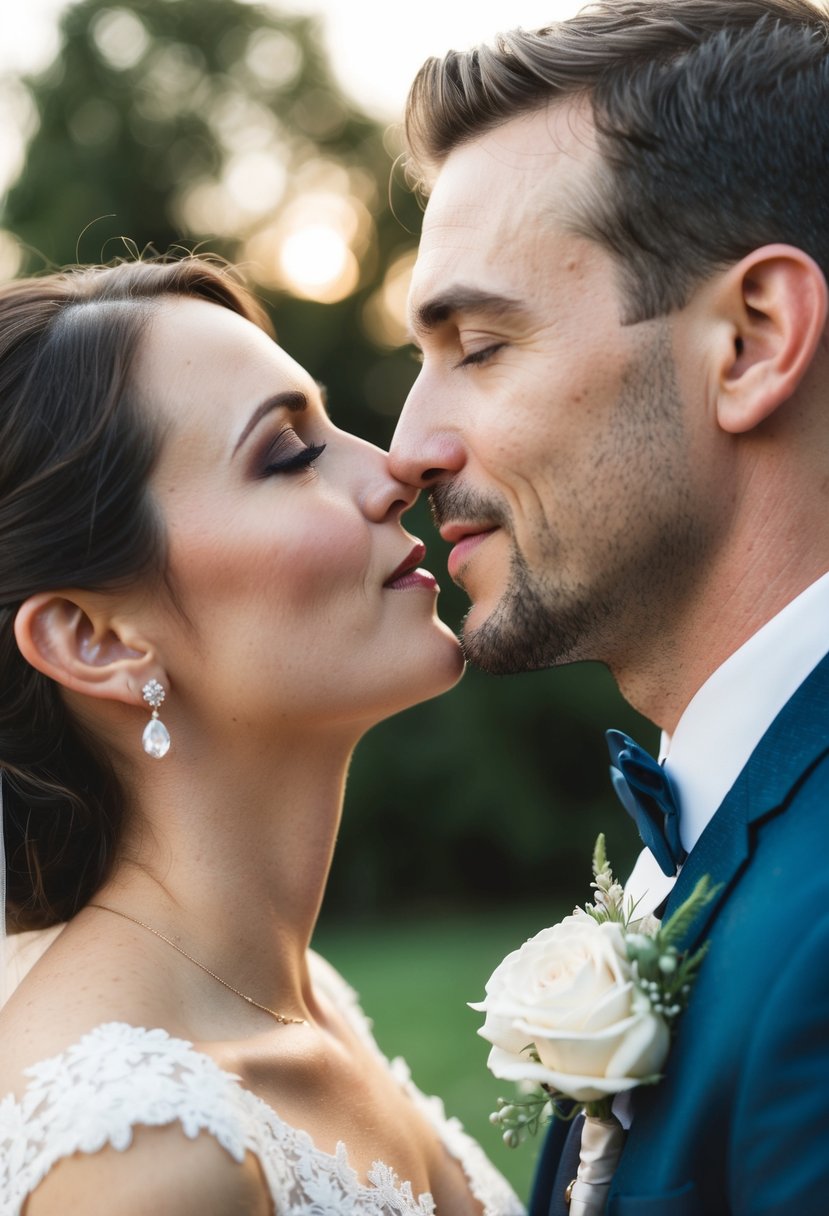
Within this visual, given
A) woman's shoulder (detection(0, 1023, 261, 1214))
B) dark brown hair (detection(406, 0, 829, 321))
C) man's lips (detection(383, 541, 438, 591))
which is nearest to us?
woman's shoulder (detection(0, 1023, 261, 1214))

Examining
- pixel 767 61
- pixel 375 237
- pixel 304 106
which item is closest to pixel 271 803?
pixel 767 61

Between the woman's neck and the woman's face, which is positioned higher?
the woman's face

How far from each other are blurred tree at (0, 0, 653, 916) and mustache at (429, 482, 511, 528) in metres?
11.3

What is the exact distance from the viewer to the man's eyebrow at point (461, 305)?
3424mm

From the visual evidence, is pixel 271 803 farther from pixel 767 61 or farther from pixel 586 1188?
pixel 767 61

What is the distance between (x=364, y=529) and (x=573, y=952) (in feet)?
4.33

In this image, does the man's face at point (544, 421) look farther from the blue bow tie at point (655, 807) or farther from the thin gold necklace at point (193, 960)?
the thin gold necklace at point (193, 960)

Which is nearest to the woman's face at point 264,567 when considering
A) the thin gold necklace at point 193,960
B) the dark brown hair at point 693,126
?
the thin gold necklace at point 193,960

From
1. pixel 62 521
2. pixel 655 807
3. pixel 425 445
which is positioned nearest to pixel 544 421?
pixel 425 445

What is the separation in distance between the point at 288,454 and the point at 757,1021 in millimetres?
1890

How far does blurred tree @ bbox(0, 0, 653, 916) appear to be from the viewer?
15695 mm

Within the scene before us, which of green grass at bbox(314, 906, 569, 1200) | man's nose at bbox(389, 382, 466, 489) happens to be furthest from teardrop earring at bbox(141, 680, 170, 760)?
green grass at bbox(314, 906, 569, 1200)

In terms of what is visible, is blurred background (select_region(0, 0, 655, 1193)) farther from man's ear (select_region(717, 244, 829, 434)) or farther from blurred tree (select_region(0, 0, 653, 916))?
man's ear (select_region(717, 244, 829, 434))

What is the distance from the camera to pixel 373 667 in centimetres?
356
